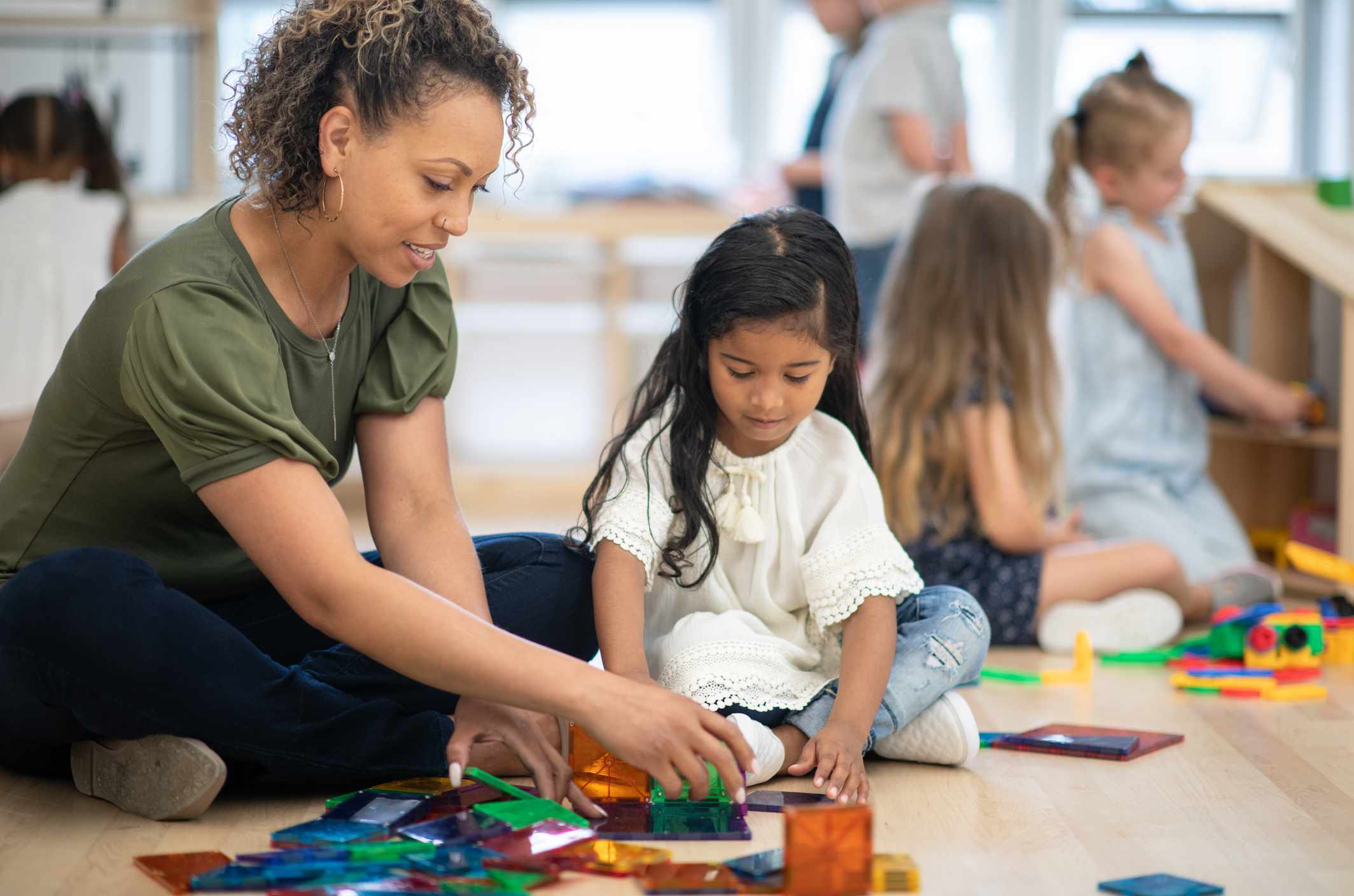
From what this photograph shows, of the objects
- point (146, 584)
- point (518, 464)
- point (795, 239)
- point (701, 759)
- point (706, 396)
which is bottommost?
point (518, 464)

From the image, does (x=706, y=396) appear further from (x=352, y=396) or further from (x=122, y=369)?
(x=122, y=369)

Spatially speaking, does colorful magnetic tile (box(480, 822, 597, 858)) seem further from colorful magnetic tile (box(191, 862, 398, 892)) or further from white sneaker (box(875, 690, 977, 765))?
white sneaker (box(875, 690, 977, 765))

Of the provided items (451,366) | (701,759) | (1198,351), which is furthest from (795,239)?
(1198,351)

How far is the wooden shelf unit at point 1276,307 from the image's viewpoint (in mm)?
2336

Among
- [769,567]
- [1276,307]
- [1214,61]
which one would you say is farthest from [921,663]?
[1214,61]

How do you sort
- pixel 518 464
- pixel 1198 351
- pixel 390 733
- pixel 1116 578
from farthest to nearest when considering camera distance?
1. pixel 518 464
2. pixel 1198 351
3. pixel 1116 578
4. pixel 390 733

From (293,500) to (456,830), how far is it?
0.94 ft

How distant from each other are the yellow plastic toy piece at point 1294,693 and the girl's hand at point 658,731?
0.95m

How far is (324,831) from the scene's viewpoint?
117cm

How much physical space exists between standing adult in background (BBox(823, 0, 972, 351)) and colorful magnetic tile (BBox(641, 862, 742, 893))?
1.92 metres

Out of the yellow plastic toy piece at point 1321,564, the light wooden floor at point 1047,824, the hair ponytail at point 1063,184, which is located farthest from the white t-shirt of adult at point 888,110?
the light wooden floor at point 1047,824

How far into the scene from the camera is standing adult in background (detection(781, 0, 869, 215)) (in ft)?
10.1

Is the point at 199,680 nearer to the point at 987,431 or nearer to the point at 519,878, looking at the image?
the point at 519,878

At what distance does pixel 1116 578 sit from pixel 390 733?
48.2 inches
